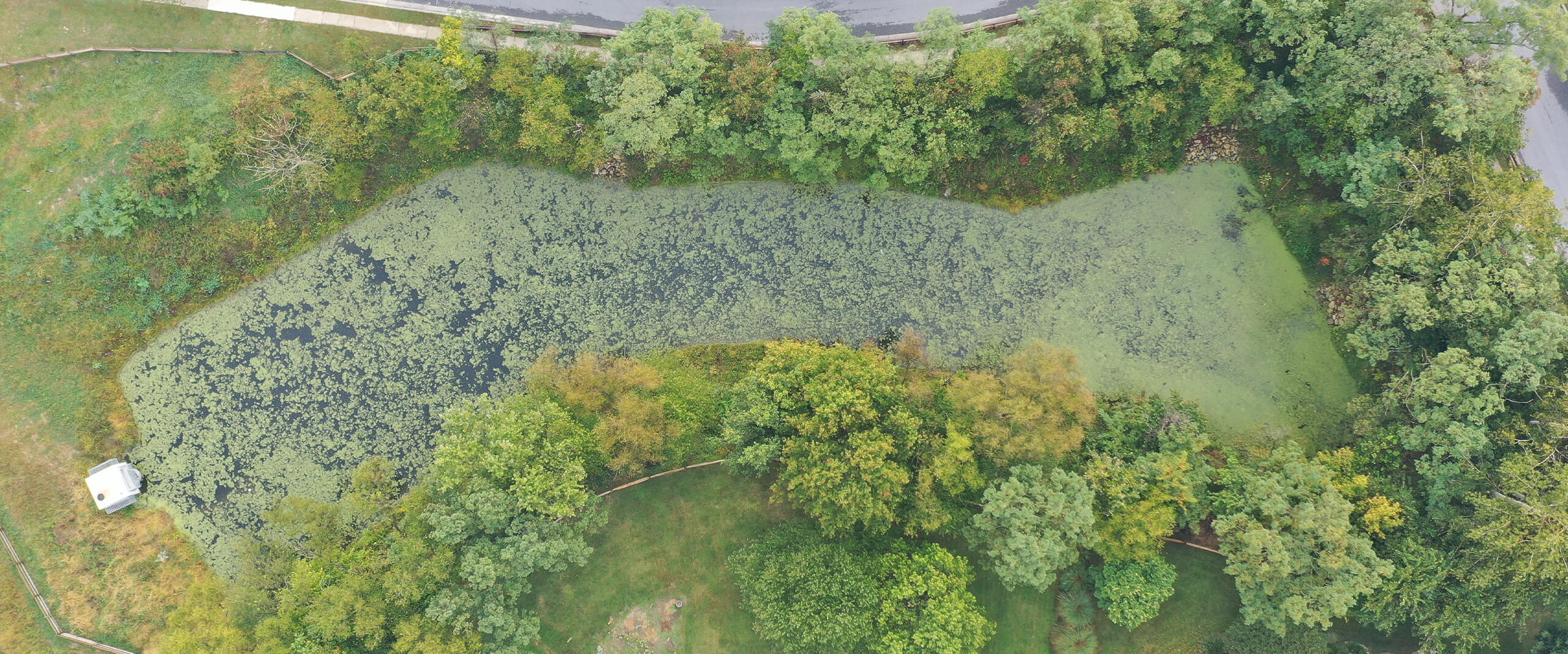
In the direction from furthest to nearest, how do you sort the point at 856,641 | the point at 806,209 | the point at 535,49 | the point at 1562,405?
the point at 806,209 < the point at 535,49 < the point at 856,641 < the point at 1562,405

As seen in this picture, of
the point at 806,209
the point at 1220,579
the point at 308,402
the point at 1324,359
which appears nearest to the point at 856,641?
the point at 1220,579

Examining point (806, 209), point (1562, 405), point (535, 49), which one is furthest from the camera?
point (806, 209)

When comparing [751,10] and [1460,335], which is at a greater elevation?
[751,10]

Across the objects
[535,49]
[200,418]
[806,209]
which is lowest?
A: [200,418]

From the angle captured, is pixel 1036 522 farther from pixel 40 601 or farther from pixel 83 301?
pixel 40 601

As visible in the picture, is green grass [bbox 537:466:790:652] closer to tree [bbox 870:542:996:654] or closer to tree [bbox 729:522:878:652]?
tree [bbox 729:522:878:652]

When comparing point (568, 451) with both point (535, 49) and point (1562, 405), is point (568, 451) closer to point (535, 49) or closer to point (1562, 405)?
point (535, 49)

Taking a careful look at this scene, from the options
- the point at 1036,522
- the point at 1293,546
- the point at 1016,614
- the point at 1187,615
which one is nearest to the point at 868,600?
the point at 1036,522
